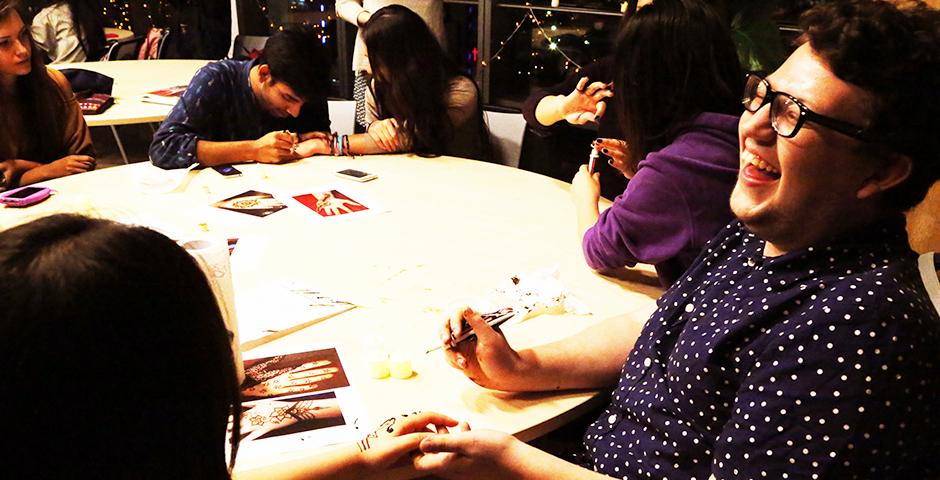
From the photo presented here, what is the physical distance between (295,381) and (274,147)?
54.3 inches

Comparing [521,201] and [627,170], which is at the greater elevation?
[627,170]

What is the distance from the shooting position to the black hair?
2494mm

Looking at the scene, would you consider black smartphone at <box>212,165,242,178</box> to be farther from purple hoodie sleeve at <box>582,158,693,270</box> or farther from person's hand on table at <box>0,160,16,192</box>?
purple hoodie sleeve at <box>582,158,693,270</box>

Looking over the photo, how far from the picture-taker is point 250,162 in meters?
2.47

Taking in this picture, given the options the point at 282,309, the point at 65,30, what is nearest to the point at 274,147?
the point at 282,309

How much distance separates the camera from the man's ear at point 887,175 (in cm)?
94

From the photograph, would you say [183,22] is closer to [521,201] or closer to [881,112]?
[521,201]

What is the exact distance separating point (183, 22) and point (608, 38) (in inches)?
143

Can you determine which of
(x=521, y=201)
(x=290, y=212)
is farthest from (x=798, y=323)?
(x=290, y=212)

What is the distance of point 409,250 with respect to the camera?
177 cm

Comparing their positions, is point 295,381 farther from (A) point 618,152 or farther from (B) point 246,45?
(B) point 246,45

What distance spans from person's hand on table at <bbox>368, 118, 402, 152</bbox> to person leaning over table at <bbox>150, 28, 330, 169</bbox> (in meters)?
0.24

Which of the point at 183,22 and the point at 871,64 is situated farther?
the point at 183,22

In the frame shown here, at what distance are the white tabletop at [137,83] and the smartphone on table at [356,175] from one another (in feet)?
3.81
